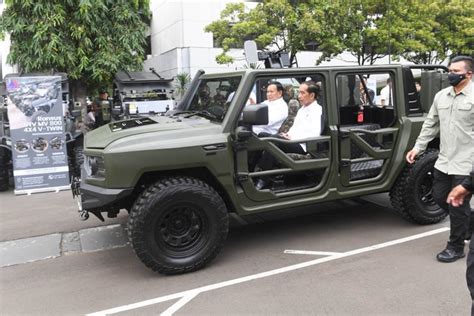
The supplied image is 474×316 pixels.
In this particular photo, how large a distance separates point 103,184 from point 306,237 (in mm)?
2310

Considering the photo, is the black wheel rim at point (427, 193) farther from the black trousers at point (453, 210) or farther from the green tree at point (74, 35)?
the green tree at point (74, 35)

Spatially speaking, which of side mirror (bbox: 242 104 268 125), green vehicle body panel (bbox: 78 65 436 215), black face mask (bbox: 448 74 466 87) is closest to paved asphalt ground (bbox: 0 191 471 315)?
green vehicle body panel (bbox: 78 65 436 215)

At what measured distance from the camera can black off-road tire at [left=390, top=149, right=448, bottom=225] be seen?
5.03 meters

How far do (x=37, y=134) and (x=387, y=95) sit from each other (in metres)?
5.70

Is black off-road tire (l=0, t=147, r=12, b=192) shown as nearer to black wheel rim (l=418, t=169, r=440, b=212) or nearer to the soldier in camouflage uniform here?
the soldier in camouflage uniform

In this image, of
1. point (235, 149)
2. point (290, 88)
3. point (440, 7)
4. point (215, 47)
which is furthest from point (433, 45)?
point (235, 149)

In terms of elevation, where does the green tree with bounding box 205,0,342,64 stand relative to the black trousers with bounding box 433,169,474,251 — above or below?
above

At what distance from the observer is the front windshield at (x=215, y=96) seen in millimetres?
4465

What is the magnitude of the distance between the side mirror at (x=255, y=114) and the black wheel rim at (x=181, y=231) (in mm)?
918

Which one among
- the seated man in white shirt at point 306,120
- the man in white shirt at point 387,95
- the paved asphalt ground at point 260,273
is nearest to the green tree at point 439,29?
the man in white shirt at point 387,95

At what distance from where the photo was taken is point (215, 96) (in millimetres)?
4805

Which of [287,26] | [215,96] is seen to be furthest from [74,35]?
[215,96]

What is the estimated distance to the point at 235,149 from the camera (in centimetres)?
420

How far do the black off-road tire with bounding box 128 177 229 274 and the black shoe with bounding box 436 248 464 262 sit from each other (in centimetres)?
201
